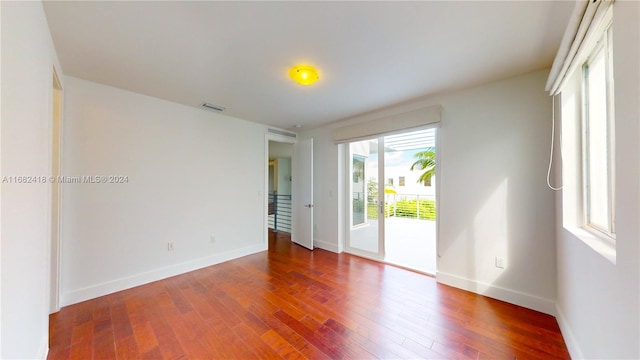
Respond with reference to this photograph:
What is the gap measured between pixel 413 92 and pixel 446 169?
3.37 ft

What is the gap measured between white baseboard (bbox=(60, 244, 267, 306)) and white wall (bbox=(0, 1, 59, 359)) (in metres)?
0.88

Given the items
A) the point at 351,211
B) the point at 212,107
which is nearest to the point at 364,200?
the point at 351,211

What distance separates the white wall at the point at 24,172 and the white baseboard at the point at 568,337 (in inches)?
125

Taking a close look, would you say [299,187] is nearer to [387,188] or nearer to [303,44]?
[387,188]

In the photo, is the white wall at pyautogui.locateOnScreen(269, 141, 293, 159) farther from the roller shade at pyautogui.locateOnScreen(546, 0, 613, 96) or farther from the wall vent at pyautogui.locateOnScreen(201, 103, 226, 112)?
the roller shade at pyautogui.locateOnScreen(546, 0, 613, 96)

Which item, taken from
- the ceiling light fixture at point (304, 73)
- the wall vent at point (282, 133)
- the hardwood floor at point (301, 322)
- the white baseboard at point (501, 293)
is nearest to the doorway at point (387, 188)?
the white baseboard at point (501, 293)

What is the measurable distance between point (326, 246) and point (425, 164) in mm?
2459

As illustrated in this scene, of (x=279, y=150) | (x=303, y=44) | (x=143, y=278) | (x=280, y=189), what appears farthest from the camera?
(x=280, y=189)

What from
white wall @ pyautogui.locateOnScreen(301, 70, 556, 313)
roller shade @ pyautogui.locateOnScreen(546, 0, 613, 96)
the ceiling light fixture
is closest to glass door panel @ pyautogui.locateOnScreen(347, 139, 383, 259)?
white wall @ pyautogui.locateOnScreen(301, 70, 556, 313)

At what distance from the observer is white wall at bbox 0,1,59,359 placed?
0.98 meters

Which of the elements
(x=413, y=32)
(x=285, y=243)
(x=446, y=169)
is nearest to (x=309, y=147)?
(x=285, y=243)

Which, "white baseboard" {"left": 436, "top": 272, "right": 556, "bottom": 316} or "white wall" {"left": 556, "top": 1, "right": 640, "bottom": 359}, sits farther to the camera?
"white baseboard" {"left": 436, "top": 272, "right": 556, "bottom": 316}

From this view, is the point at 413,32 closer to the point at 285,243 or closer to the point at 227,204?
the point at 227,204

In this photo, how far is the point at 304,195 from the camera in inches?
172
